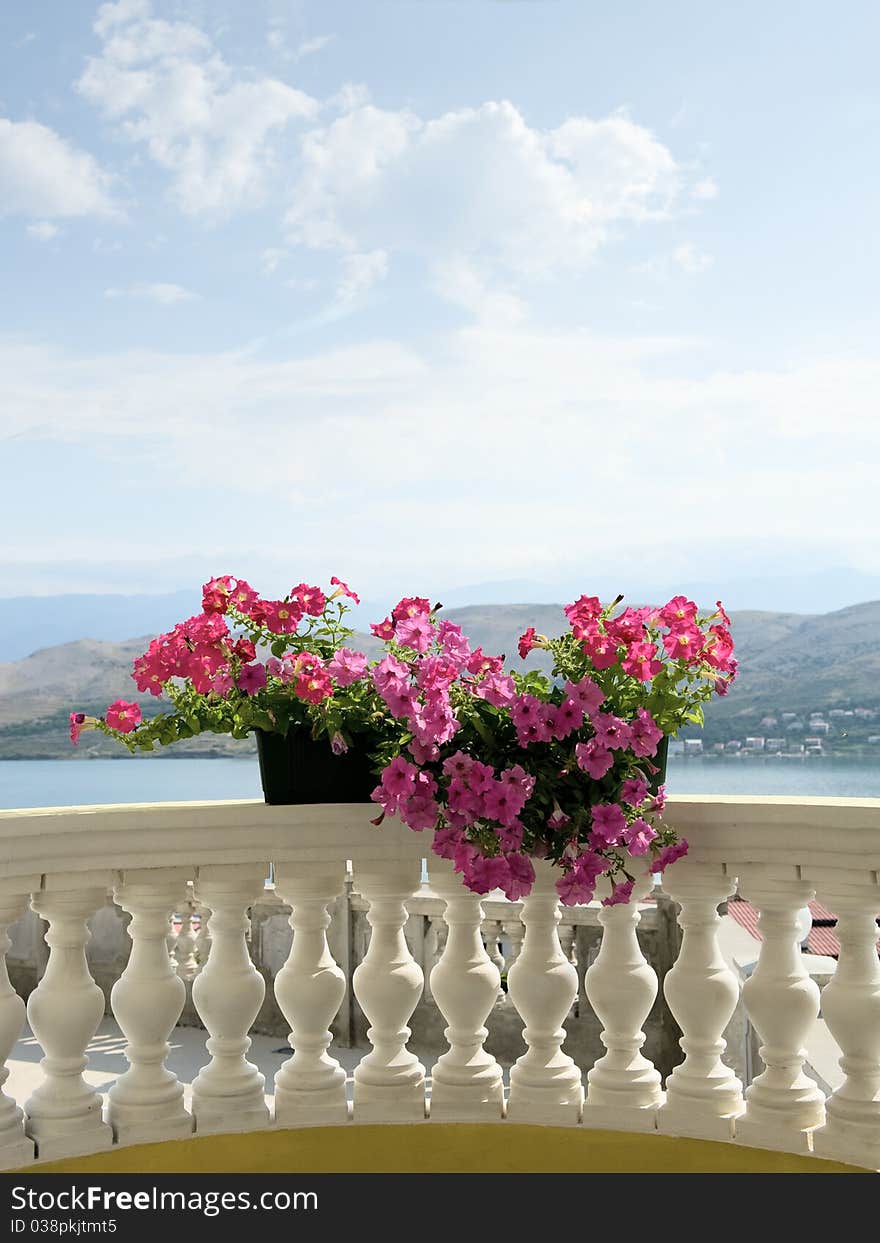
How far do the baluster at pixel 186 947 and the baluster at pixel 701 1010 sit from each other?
673 cm

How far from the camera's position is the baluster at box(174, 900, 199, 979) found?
28.7 ft

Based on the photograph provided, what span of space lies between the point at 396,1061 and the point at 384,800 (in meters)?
0.65

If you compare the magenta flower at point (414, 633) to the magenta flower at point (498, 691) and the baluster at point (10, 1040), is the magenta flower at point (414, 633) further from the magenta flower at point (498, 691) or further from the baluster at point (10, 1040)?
the baluster at point (10, 1040)

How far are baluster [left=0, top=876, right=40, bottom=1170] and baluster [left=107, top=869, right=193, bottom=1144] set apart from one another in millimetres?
170

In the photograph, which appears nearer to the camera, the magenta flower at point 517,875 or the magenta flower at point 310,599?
the magenta flower at point 517,875

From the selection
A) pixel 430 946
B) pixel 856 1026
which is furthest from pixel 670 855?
pixel 430 946

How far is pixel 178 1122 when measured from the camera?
95.0 inches

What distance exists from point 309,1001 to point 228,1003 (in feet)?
0.54

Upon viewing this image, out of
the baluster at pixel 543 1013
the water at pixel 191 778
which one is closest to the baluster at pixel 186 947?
the water at pixel 191 778

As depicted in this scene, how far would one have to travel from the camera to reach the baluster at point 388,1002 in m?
2.47

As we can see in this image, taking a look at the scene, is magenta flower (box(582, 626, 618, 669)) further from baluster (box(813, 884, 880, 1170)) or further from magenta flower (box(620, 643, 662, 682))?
baluster (box(813, 884, 880, 1170))

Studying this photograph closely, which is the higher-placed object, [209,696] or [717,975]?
[209,696]
